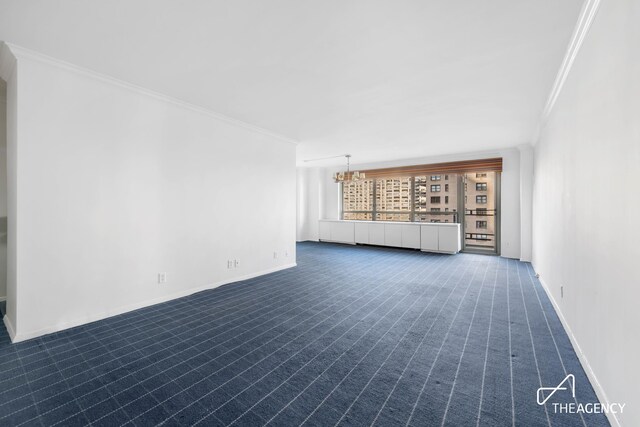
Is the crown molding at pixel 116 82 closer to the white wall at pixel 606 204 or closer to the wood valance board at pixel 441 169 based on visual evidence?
the white wall at pixel 606 204

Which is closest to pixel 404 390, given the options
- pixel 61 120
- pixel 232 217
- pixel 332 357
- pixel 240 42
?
pixel 332 357

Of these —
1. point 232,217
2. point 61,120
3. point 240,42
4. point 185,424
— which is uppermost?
point 240,42

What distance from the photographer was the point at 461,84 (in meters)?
3.24

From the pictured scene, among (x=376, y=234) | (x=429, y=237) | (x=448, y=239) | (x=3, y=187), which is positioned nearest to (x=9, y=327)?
(x=3, y=187)

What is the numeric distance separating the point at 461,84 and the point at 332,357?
129 inches

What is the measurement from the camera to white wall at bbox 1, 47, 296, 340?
2656 millimetres

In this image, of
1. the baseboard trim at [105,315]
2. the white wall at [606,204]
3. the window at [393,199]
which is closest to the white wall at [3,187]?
the baseboard trim at [105,315]

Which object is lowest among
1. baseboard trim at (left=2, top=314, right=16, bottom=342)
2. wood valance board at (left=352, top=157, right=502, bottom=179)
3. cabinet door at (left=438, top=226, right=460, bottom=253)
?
baseboard trim at (left=2, top=314, right=16, bottom=342)

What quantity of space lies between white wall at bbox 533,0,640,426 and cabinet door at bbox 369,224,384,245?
19.0 feet

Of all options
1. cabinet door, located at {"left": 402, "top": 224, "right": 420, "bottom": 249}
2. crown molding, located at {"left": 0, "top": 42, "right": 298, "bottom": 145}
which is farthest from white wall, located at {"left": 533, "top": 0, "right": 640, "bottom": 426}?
cabinet door, located at {"left": 402, "top": 224, "right": 420, "bottom": 249}

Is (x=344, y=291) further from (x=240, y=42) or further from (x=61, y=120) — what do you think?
(x=61, y=120)

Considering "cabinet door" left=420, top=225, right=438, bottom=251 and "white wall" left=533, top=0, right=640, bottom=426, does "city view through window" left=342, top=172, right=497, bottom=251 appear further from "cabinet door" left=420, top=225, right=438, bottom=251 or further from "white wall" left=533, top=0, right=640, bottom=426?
"white wall" left=533, top=0, right=640, bottom=426

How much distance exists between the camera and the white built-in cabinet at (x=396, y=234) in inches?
295

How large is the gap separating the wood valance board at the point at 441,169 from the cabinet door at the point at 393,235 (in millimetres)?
1605
